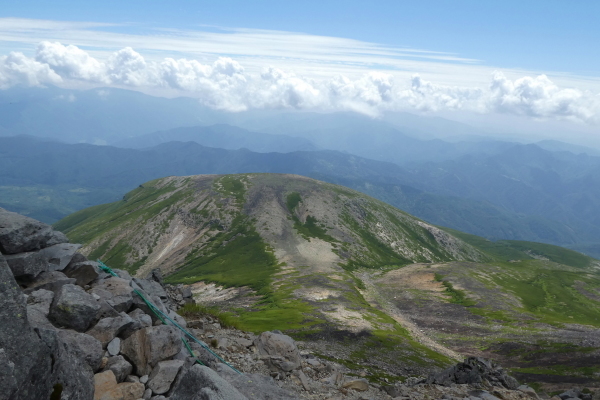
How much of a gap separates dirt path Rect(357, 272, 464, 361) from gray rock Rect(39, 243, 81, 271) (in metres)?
75.6

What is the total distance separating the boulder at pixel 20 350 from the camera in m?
11.7

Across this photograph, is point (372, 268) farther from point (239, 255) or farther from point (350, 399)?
Answer: point (350, 399)

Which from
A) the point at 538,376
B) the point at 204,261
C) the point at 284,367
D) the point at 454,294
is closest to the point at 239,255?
the point at 204,261

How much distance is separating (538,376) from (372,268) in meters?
126

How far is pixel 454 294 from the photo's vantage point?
138875 millimetres

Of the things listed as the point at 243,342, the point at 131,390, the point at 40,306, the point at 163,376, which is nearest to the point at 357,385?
the point at 243,342

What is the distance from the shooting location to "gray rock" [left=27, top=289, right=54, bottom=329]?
17109mm

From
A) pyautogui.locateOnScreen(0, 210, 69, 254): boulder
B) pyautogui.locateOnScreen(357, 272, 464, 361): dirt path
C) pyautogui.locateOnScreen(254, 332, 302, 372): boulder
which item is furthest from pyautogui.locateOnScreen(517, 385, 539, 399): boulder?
pyautogui.locateOnScreen(0, 210, 69, 254): boulder

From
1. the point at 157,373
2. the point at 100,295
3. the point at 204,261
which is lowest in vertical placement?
the point at 204,261

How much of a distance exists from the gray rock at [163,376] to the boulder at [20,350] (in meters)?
5.26

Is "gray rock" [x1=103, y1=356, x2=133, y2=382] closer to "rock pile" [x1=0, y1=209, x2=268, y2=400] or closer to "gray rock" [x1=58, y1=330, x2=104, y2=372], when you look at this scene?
"rock pile" [x1=0, y1=209, x2=268, y2=400]

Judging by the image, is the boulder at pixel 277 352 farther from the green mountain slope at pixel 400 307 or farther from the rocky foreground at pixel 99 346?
the green mountain slope at pixel 400 307

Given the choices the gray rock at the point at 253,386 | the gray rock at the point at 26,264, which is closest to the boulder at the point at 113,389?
the gray rock at the point at 253,386

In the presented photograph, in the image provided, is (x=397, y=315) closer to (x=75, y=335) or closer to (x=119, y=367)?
(x=119, y=367)
